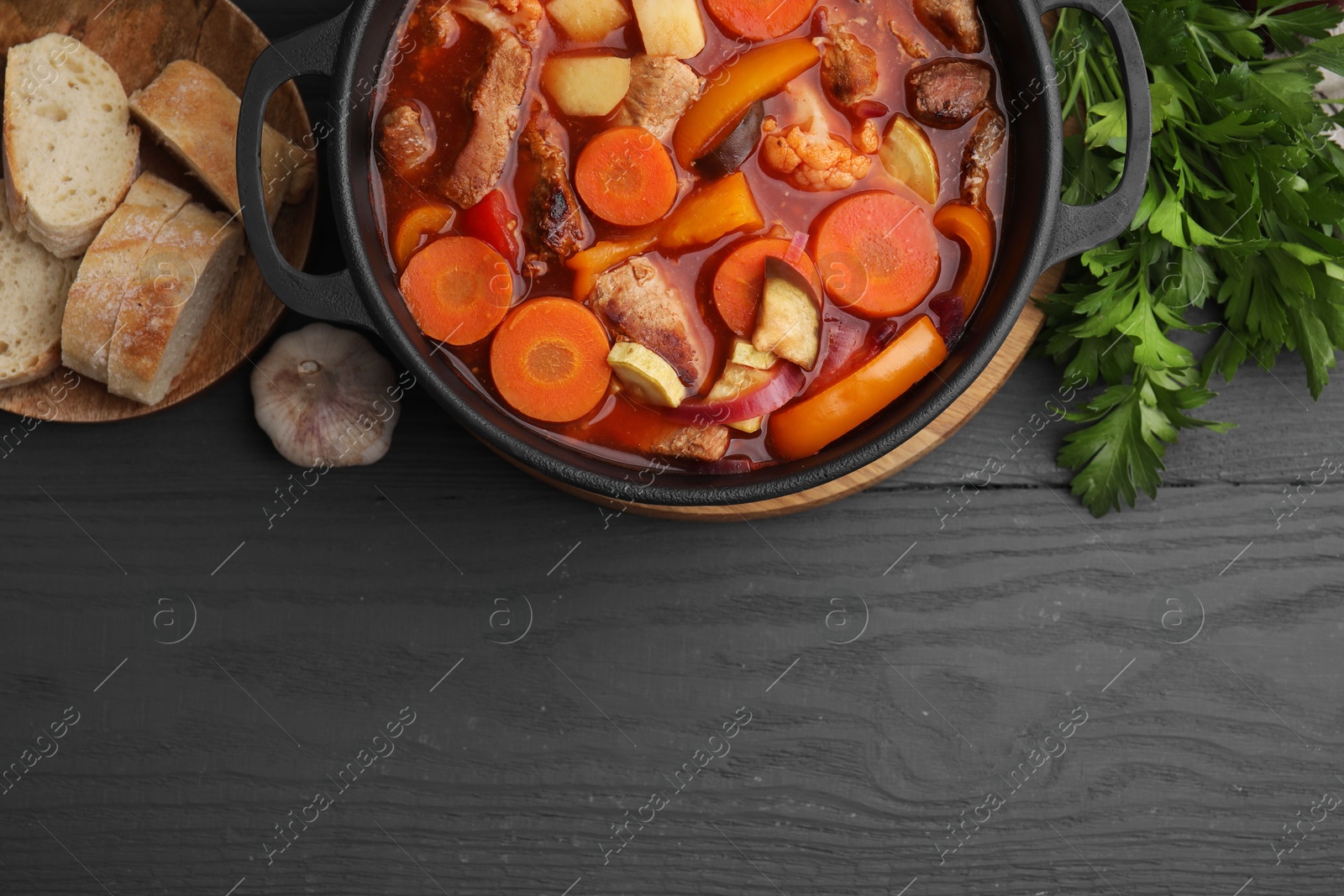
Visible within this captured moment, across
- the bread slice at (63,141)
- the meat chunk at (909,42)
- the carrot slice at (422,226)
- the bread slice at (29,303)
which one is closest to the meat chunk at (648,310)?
the carrot slice at (422,226)

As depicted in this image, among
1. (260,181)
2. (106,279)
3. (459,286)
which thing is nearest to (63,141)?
(106,279)

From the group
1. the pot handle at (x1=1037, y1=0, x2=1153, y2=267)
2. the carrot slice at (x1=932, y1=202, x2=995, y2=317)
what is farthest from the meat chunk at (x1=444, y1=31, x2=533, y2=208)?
the pot handle at (x1=1037, y1=0, x2=1153, y2=267)

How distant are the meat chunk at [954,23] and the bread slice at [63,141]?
192 cm

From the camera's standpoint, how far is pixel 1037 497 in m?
2.42

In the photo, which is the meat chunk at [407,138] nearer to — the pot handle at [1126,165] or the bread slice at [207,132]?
the bread slice at [207,132]

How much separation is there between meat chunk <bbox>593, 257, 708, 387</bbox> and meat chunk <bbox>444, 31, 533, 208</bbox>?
327 millimetres

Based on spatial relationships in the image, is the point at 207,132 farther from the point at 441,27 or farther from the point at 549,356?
the point at 549,356

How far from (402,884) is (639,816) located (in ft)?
2.15

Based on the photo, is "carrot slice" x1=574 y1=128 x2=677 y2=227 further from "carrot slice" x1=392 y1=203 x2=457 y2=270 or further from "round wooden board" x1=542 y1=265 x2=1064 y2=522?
"round wooden board" x1=542 y1=265 x2=1064 y2=522

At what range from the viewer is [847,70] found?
1.87 meters

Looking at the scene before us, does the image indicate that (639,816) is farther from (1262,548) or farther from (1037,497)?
(1262,548)

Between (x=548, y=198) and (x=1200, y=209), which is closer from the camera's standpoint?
(x=548, y=198)

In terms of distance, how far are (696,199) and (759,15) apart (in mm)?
405

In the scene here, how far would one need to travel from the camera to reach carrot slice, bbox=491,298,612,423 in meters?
1.92
